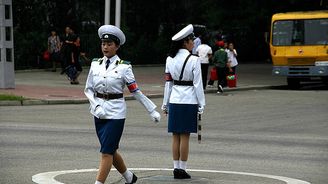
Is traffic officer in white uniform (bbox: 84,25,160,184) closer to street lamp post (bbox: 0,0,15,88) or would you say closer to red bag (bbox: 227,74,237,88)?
street lamp post (bbox: 0,0,15,88)

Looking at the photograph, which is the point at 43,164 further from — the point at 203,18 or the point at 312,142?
the point at 203,18

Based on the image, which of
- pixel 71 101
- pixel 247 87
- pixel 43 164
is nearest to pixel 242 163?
pixel 43 164

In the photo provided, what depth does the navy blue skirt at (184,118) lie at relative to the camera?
9695 millimetres

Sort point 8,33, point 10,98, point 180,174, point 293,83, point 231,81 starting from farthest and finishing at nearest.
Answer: point 293,83, point 231,81, point 8,33, point 10,98, point 180,174

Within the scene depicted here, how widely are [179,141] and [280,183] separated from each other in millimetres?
1317

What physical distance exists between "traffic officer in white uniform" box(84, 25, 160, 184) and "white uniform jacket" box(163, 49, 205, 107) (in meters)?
1.19

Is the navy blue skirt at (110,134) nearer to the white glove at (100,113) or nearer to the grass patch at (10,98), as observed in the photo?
the white glove at (100,113)

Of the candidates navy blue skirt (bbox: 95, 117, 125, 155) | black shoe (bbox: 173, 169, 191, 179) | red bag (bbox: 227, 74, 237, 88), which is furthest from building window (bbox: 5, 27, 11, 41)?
navy blue skirt (bbox: 95, 117, 125, 155)

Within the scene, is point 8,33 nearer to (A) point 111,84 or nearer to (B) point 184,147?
(B) point 184,147

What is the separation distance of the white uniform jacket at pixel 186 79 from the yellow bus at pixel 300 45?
1966cm

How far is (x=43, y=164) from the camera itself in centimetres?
1045

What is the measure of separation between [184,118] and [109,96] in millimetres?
1474

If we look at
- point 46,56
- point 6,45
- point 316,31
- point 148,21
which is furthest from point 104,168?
point 148,21

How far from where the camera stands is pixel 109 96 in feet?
27.8
